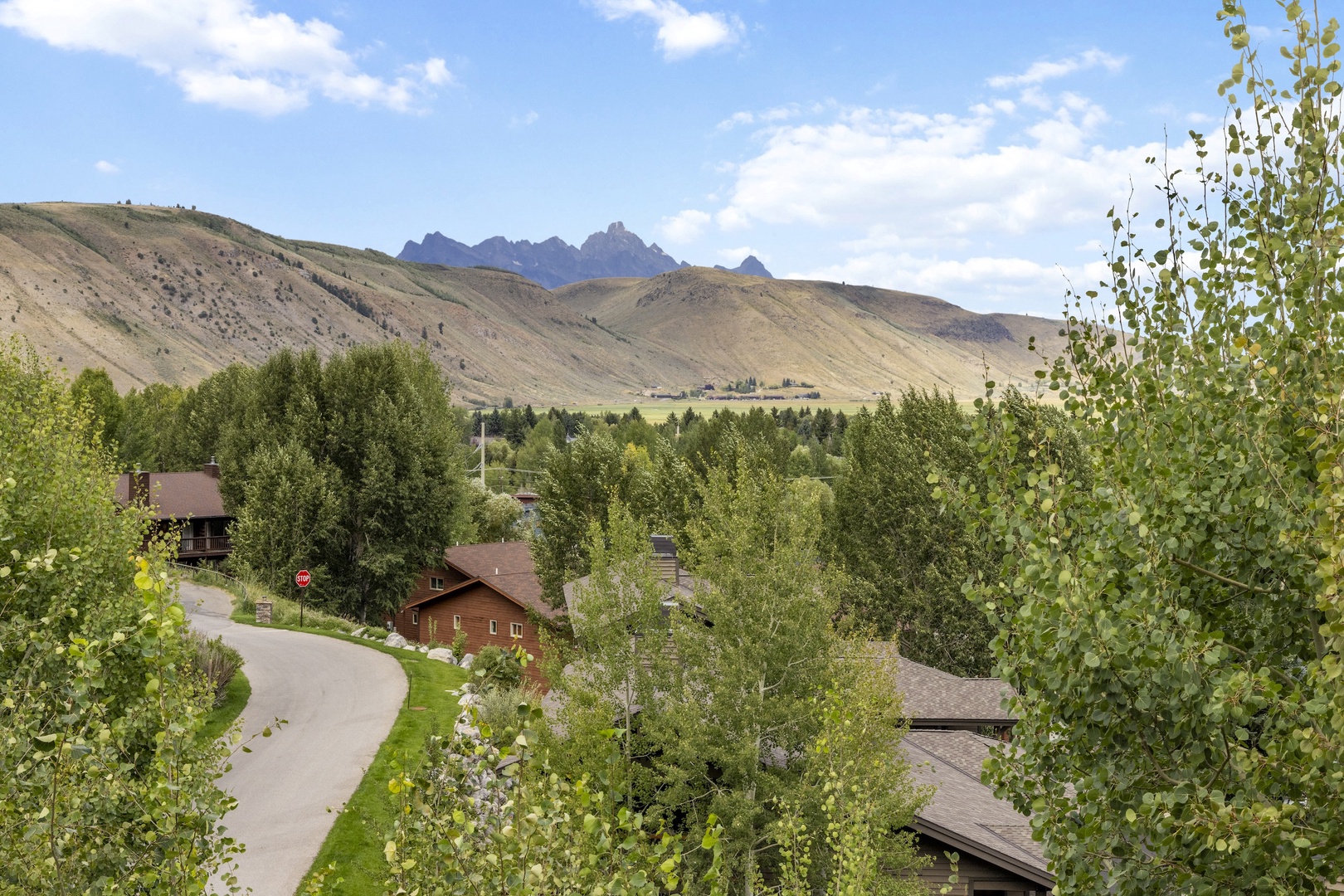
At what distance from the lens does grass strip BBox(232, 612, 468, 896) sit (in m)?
17.0

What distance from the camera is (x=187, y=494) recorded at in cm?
6406

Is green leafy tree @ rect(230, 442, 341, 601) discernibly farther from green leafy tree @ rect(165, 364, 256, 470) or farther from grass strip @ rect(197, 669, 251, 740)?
green leafy tree @ rect(165, 364, 256, 470)

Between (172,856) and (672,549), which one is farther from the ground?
(172,856)

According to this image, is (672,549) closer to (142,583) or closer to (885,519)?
(885,519)

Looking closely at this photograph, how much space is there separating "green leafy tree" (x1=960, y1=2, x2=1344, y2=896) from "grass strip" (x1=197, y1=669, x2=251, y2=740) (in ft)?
72.1

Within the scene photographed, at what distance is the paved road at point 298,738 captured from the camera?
1852 centimetres

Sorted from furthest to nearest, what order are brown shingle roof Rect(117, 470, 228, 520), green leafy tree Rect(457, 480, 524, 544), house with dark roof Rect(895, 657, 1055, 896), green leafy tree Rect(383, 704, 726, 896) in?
green leafy tree Rect(457, 480, 524, 544) < brown shingle roof Rect(117, 470, 228, 520) < house with dark roof Rect(895, 657, 1055, 896) < green leafy tree Rect(383, 704, 726, 896)

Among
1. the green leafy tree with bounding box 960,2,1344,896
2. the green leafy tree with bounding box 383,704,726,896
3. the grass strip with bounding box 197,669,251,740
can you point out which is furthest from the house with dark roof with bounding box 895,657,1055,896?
the grass strip with bounding box 197,669,251,740

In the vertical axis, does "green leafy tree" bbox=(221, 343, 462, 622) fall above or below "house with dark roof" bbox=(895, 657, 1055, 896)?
above

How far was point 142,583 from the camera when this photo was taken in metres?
4.45

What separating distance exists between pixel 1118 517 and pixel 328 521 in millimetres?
45156

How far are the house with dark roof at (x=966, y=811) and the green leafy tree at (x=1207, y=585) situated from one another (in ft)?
30.4

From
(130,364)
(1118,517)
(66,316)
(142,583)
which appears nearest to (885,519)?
(1118,517)

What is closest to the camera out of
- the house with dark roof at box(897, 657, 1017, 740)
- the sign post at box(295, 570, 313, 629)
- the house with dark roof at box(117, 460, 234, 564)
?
the house with dark roof at box(897, 657, 1017, 740)
